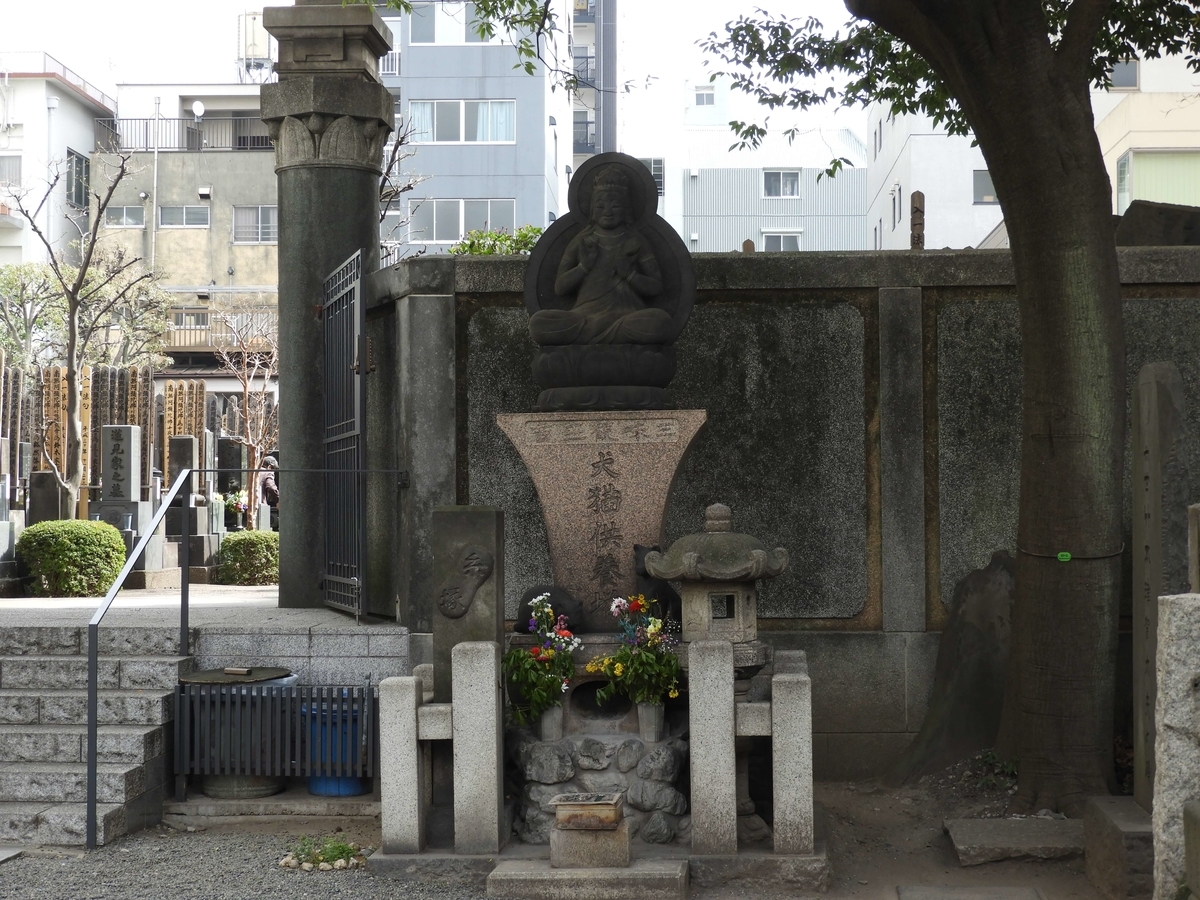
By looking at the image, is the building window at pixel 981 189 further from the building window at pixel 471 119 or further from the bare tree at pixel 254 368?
the bare tree at pixel 254 368

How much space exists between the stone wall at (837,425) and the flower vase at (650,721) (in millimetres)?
2125

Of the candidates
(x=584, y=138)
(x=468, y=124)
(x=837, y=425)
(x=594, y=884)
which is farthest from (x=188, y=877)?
(x=584, y=138)

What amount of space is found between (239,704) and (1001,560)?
4.75 meters

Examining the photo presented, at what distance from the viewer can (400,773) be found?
264 inches

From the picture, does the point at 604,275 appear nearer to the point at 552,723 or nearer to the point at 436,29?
the point at 552,723

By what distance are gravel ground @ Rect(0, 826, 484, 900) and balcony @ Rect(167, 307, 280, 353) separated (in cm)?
2730

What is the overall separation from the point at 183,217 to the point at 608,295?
38.6 m

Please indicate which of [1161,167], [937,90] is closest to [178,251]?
[1161,167]

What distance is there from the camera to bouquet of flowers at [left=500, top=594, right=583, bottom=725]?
691cm

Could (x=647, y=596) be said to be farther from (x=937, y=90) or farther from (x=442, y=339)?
(x=937, y=90)

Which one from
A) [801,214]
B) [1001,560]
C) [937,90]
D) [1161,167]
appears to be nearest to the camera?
[1001,560]

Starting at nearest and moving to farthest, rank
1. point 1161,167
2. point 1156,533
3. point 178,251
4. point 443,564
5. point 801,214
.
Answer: point 1156,533, point 443,564, point 1161,167, point 178,251, point 801,214

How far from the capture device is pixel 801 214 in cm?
4725

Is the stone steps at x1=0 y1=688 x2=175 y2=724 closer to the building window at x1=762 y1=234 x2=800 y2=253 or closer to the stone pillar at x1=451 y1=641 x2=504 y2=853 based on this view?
the stone pillar at x1=451 y1=641 x2=504 y2=853
